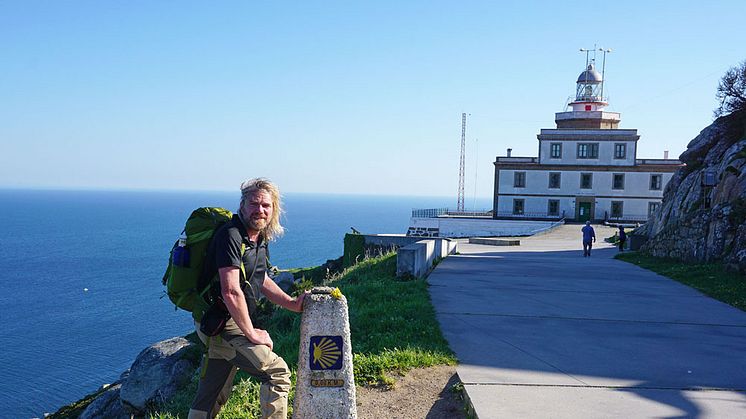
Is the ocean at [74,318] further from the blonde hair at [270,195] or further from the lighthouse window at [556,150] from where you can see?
Answer: the lighthouse window at [556,150]

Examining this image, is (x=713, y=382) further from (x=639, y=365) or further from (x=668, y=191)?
(x=668, y=191)

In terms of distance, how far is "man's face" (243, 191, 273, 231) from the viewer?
4.21 meters

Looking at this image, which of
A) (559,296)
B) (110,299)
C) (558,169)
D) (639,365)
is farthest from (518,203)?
(639,365)

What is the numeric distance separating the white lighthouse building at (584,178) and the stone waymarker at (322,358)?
4990cm

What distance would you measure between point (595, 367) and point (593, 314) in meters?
3.38

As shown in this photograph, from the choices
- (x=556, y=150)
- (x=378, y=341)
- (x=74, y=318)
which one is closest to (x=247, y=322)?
(x=378, y=341)

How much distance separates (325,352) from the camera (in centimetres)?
440

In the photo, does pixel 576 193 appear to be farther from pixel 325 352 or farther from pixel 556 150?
pixel 325 352

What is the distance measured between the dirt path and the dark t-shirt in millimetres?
1773

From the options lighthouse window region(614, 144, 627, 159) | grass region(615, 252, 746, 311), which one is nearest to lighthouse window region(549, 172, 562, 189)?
lighthouse window region(614, 144, 627, 159)

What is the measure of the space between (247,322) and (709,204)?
63.0 feet

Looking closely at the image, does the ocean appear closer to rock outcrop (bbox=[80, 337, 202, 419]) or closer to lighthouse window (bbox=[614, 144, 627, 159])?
rock outcrop (bbox=[80, 337, 202, 419])

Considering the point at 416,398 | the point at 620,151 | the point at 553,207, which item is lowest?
the point at 416,398

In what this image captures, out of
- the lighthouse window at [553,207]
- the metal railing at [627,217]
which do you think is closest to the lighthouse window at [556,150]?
the lighthouse window at [553,207]
